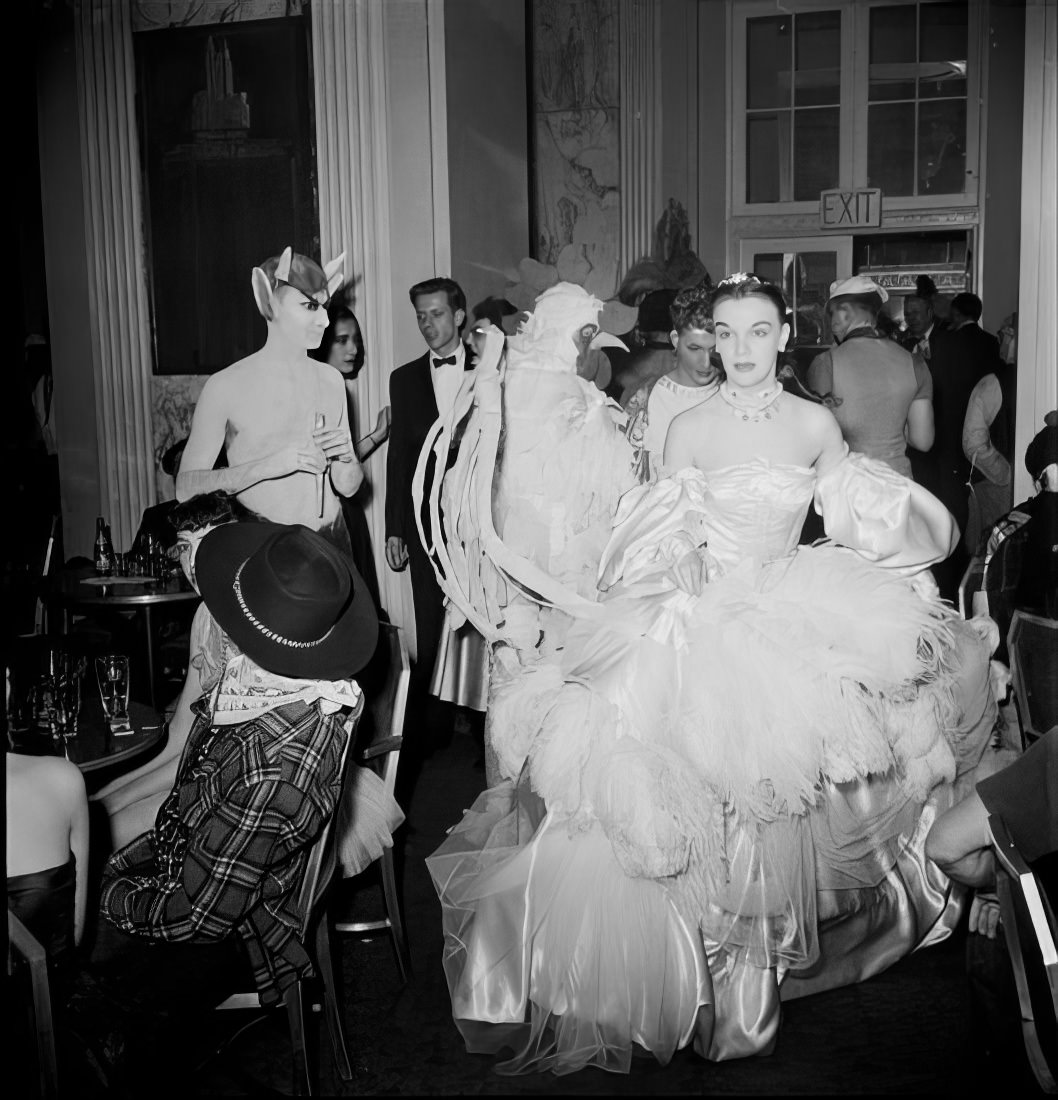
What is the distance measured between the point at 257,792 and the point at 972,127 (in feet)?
7.23

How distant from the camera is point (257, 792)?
2074 millimetres

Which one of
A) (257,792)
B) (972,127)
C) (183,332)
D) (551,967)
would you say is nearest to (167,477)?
(183,332)

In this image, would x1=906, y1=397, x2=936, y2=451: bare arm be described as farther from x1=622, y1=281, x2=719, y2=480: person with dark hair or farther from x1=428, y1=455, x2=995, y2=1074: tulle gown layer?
x1=622, y1=281, x2=719, y2=480: person with dark hair

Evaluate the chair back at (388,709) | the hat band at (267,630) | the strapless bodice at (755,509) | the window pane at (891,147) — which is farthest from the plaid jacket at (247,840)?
the window pane at (891,147)

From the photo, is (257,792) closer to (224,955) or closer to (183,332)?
(224,955)

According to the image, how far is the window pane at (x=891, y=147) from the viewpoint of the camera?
278cm

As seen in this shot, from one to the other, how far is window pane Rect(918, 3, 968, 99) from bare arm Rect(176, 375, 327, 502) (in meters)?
1.77

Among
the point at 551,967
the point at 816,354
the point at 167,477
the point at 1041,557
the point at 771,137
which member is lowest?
the point at 551,967

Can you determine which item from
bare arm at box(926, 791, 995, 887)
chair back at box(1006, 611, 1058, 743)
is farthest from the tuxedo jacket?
bare arm at box(926, 791, 995, 887)

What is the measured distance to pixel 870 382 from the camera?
2816mm

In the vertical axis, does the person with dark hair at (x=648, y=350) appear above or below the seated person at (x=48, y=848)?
above

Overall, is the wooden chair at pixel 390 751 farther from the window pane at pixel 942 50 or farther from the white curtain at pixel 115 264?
the window pane at pixel 942 50

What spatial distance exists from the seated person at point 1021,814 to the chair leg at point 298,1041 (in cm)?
121

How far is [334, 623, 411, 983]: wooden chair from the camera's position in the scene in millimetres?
2762
